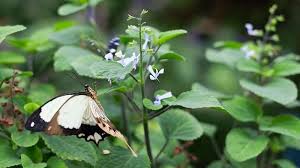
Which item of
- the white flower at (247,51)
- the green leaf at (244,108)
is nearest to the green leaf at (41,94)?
the green leaf at (244,108)

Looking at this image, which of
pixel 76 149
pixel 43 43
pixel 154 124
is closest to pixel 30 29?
pixel 154 124

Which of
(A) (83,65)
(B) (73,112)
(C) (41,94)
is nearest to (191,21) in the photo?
(C) (41,94)

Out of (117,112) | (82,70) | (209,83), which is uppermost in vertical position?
(82,70)

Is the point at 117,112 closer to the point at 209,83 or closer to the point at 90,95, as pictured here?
the point at 90,95

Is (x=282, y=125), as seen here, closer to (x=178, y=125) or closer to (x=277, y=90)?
(x=277, y=90)

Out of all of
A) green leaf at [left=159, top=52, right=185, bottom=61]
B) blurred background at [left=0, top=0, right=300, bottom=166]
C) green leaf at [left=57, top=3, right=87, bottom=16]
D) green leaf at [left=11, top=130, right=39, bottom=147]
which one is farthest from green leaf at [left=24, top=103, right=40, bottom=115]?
blurred background at [left=0, top=0, right=300, bottom=166]
